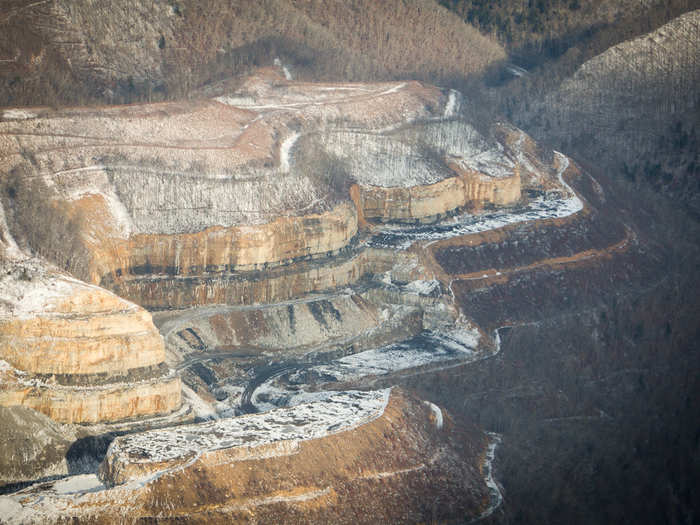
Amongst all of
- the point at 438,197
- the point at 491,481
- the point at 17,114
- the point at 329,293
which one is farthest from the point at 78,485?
the point at 438,197

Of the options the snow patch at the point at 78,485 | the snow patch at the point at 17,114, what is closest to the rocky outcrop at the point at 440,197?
the snow patch at the point at 17,114

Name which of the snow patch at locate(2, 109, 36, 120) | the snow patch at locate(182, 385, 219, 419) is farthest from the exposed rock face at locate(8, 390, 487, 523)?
the snow patch at locate(2, 109, 36, 120)

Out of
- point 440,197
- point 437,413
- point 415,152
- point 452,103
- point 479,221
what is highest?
point 452,103

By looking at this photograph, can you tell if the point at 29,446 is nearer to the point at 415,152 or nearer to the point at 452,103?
the point at 415,152

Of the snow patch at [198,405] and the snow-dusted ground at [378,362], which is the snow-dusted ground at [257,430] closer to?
the snow patch at [198,405]

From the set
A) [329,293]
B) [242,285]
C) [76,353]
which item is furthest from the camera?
[329,293]

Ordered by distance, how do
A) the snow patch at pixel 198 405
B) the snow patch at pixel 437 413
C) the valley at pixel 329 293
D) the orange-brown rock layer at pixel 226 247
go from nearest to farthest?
the valley at pixel 329 293
the snow patch at pixel 437 413
the snow patch at pixel 198 405
the orange-brown rock layer at pixel 226 247
